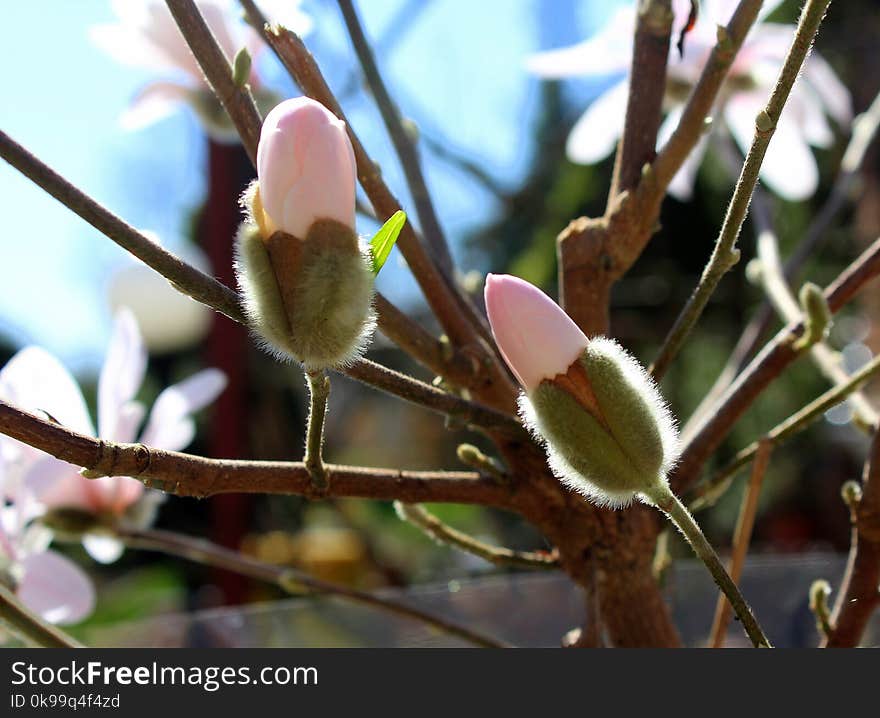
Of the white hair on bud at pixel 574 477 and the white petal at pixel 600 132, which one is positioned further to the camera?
the white petal at pixel 600 132

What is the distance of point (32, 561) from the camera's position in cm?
44

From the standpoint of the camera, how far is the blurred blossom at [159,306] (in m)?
2.53

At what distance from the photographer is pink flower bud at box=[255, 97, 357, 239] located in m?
0.23

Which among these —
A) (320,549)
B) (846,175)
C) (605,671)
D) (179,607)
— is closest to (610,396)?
(605,671)

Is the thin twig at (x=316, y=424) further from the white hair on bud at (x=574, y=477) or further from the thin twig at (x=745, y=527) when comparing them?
the thin twig at (x=745, y=527)

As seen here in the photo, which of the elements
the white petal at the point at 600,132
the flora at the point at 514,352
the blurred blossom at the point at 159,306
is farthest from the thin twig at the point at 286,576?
the blurred blossom at the point at 159,306

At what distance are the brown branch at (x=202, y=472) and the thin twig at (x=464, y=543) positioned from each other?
3 centimetres

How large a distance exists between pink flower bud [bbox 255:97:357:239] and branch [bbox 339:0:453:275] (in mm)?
176

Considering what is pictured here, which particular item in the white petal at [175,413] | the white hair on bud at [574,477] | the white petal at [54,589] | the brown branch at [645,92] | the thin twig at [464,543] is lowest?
the white hair on bud at [574,477]

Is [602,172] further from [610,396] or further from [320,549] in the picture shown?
[610,396]

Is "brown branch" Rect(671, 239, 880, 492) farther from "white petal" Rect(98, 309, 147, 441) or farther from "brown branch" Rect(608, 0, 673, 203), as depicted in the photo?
"white petal" Rect(98, 309, 147, 441)

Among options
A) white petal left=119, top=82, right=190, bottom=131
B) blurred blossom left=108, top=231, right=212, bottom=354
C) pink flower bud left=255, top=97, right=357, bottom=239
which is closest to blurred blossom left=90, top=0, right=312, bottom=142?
white petal left=119, top=82, right=190, bottom=131

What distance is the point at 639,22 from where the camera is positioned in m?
0.41

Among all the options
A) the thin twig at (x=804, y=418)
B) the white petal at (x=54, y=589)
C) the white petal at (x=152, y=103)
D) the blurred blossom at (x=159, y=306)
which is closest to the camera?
the thin twig at (x=804, y=418)
